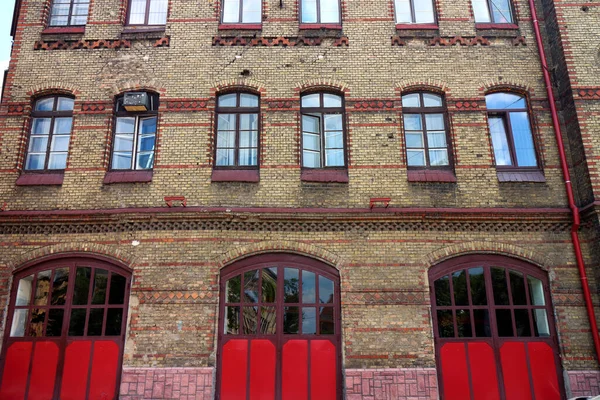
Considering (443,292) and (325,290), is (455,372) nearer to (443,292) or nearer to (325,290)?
(443,292)

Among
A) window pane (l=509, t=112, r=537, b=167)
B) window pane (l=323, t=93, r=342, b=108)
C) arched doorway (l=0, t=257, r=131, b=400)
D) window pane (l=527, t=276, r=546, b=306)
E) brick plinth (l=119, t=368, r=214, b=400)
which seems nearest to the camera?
brick plinth (l=119, t=368, r=214, b=400)

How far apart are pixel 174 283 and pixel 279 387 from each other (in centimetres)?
284

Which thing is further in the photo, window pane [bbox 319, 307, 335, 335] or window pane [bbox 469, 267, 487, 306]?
window pane [bbox 469, 267, 487, 306]

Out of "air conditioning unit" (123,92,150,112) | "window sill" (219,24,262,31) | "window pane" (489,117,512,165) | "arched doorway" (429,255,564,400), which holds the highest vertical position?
"window sill" (219,24,262,31)

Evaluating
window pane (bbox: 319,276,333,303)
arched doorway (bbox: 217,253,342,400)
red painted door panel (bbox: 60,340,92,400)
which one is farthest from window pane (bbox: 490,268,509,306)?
red painted door panel (bbox: 60,340,92,400)

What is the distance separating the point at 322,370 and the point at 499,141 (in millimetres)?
6301

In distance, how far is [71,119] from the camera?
381 inches

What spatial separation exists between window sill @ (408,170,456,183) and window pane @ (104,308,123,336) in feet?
21.3

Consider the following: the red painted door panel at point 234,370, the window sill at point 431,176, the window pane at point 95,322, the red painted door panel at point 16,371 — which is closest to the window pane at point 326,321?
the red painted door panel at point 234,370

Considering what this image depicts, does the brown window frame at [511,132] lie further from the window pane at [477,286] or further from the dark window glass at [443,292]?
the dark window glass at [443,292]

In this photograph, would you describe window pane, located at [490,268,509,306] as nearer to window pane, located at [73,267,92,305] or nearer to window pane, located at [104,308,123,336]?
window pane, located at [104,308,123,336]

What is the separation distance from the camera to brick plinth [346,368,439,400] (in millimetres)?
7844

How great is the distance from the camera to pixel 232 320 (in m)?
8.42

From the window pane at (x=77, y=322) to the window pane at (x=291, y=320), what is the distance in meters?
3.99
